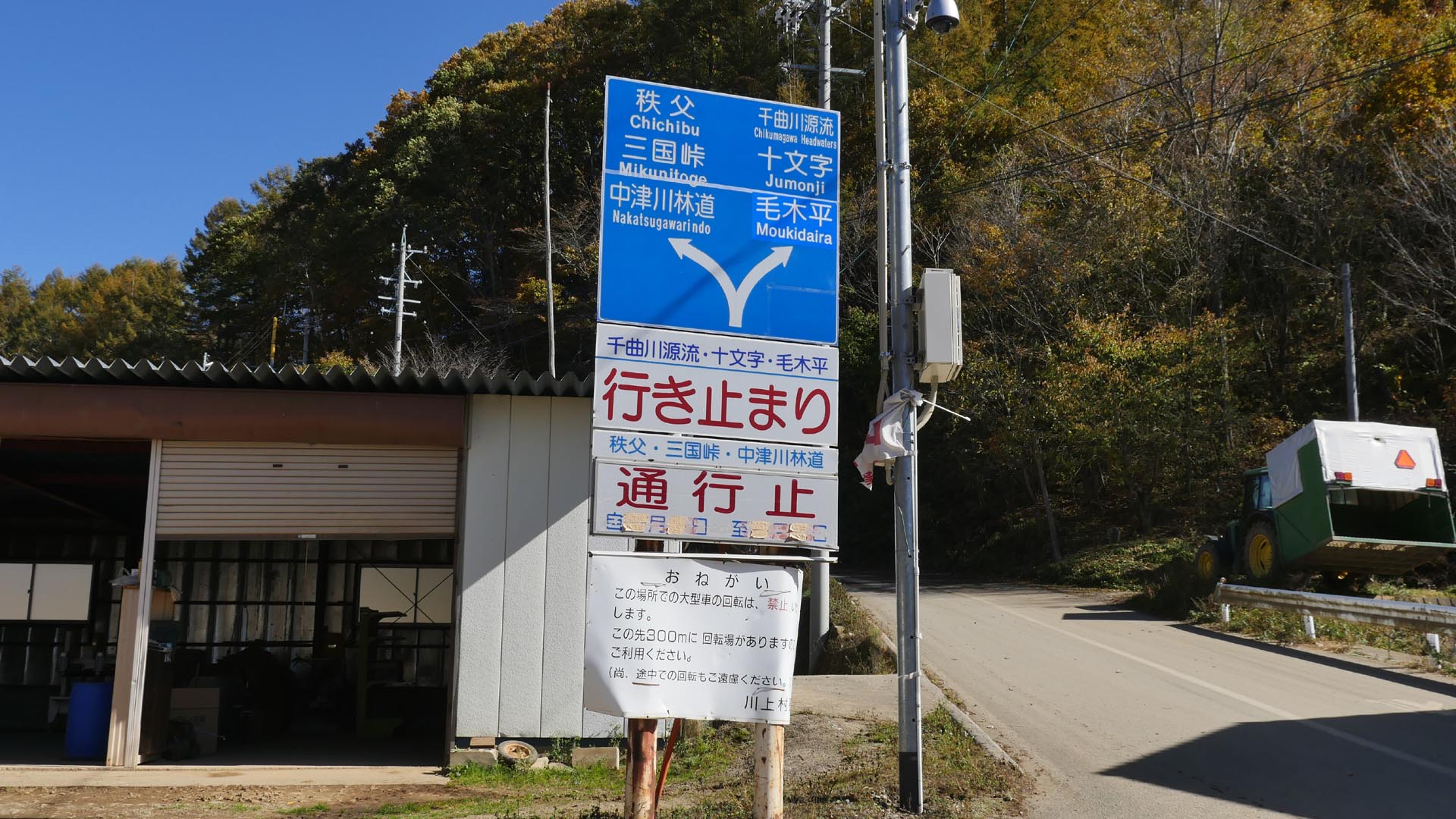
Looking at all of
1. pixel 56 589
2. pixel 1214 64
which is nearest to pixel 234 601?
pixel 56 589

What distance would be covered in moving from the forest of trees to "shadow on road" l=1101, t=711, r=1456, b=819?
15908 mm

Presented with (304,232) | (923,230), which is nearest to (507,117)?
(304,232)

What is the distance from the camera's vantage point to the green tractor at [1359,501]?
1560 cm

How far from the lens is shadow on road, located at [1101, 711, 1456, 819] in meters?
7.06

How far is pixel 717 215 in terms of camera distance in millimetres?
6434

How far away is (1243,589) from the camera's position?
15.9 metres

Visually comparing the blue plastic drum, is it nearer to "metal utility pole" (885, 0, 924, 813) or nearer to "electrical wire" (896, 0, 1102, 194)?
"metal utility pole" (885, 0, 924, 813)

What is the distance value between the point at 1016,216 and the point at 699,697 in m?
25.5

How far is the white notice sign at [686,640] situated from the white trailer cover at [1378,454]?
13018mm

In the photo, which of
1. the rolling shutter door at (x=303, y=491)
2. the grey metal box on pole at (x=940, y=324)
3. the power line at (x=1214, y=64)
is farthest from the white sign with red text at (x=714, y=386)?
the power line at (x=1214, y=64)

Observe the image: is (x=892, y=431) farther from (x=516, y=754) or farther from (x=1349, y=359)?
(x=1349, y=359)

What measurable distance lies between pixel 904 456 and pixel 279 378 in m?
5.78

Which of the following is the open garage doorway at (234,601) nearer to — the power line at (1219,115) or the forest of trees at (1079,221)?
the forest of trees at (1079,221)

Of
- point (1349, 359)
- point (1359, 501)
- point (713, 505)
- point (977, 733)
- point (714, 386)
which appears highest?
point (1349, 359)
